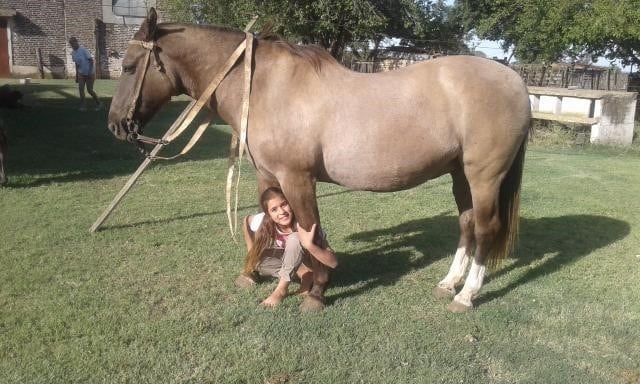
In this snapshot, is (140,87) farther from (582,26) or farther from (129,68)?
(582,26)

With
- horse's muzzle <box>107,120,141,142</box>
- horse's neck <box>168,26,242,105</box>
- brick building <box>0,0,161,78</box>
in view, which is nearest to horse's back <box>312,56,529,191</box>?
horse's neck <box>168,26,242,105</box>

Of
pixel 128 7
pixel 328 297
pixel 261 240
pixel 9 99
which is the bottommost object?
pixel 328 297

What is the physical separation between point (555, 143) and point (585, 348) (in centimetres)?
932

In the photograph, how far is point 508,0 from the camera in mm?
17844

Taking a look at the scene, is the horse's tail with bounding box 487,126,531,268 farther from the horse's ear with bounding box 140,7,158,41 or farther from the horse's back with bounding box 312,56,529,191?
the horse's ear with bounding box 140,7,158,41

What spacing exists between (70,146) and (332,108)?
7.85 metres

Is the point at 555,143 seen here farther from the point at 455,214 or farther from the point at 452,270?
the point at 452,270

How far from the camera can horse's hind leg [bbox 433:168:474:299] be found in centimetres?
417

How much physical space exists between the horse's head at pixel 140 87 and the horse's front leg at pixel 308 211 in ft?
3.35

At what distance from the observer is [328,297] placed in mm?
3977

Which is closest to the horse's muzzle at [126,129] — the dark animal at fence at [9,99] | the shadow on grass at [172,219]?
the shadow on grass at [172,219]

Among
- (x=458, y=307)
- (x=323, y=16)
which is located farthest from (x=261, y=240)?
(x=323, y=16)

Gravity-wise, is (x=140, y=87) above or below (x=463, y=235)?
above

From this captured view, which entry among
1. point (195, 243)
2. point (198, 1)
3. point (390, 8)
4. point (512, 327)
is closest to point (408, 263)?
point (512, 327)
